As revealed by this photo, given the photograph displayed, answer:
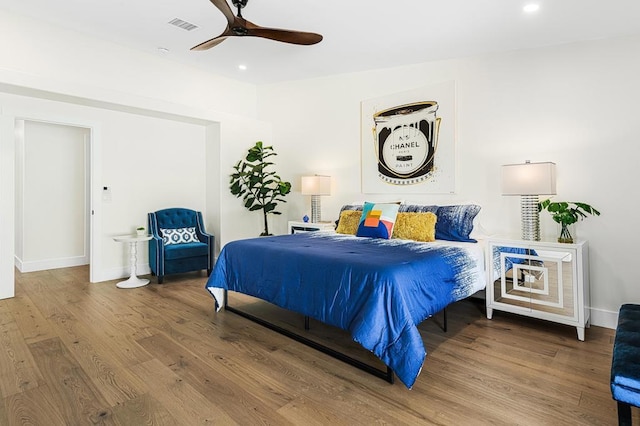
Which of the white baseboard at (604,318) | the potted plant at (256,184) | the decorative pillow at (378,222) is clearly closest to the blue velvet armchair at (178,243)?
the potted plant at (256,184)

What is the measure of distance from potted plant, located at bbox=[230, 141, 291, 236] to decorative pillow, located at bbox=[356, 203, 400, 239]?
6.56 feet

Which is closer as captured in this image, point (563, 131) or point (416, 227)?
point (563, 131)

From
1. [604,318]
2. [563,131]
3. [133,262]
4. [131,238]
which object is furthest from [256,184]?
[604,318]

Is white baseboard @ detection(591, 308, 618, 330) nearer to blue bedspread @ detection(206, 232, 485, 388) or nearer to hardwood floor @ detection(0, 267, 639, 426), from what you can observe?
hardwood floor @ detection(0, 267, 639, 426)

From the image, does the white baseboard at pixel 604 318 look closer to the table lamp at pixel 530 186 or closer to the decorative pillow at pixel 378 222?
the table lamp at pixel 530 186

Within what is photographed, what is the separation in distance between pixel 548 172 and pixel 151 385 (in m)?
3.35

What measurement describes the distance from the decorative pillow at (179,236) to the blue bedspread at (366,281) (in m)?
1.98

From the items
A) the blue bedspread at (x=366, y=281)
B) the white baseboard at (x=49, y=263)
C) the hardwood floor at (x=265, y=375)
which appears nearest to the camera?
the hardwood floor at (x=265, y=375)

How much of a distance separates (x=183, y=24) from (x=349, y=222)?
2.72 meters

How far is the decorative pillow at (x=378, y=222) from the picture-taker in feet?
11.7

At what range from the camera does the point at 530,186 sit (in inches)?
119

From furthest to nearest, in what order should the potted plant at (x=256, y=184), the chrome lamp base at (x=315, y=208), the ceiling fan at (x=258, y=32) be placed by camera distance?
the potted plant at (x=256, y=184)
the chrome lamp base at (x=315, y=208)
the ceiling fan at (x=258, y=32)

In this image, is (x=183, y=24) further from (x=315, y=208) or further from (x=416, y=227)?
(x=416, y=227)

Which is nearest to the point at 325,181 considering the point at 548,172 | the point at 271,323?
the point at 271,323
